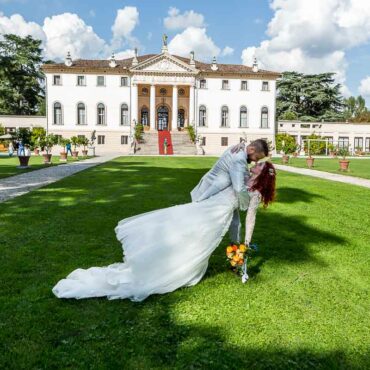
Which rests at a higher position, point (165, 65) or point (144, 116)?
point (165, 65)

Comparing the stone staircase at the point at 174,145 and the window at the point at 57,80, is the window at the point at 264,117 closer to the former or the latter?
the stone staircase at the point at 174,145

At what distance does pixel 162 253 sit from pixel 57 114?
50.3 m

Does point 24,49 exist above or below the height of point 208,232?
above

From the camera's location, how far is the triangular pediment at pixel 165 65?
50.6 metres

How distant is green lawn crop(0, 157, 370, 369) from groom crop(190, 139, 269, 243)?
527 millimetres

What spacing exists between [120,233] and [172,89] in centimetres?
5072

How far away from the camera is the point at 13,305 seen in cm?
398

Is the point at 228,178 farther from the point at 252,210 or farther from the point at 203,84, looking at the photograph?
the point at 203,84

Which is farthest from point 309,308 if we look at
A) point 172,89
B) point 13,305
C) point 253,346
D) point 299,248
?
point 172,89

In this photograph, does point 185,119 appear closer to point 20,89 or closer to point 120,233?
point 20,89

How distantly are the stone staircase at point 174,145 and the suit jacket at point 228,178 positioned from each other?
41.3m

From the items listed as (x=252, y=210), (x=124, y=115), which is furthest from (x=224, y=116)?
(x=252, y=210)

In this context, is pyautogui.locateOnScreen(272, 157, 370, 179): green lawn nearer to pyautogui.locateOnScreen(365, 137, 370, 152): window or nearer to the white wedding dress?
the white wedding dress

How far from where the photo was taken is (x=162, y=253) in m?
4.26
